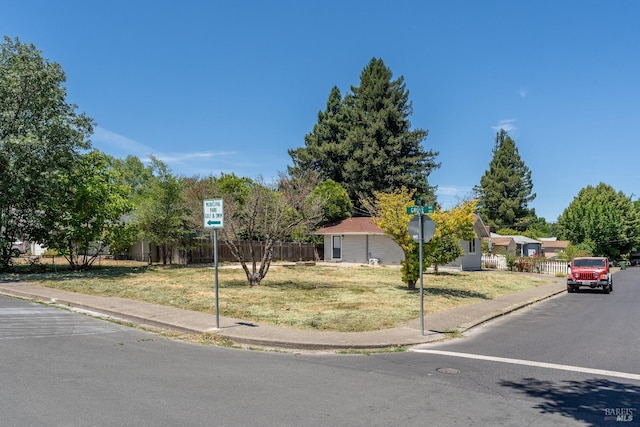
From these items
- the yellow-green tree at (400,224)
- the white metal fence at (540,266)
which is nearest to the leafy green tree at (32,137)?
the yellow-green tree at (400,224)

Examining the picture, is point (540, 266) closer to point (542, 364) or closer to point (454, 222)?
point (454, 222)

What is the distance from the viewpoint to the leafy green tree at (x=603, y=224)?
59.0 m

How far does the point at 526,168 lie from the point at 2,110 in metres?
75.9

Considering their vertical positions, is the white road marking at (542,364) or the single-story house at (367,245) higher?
the single-story house at (367,245)

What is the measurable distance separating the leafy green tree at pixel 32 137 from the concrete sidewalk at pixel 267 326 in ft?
22.6

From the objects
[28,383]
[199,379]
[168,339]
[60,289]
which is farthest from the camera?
[60,289]

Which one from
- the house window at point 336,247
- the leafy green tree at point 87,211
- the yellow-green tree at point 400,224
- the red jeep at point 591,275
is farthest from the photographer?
the house window at point 336,247

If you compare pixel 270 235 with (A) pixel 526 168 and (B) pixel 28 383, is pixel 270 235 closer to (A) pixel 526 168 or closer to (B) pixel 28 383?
(B) pixel 28 383

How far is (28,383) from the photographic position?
244 inches

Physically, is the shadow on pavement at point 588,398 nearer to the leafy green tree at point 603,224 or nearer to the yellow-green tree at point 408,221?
the yellow-green tree at point 408,221

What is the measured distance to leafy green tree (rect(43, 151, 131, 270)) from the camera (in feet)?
81.5

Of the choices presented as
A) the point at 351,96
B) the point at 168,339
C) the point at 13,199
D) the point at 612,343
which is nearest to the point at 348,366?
the point at 168,339

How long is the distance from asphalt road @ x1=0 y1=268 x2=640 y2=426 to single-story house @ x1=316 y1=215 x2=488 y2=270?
27.3 metres

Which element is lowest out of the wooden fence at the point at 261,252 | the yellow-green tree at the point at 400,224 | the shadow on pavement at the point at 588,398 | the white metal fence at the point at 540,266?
the white metal fence at the point at 540,266
